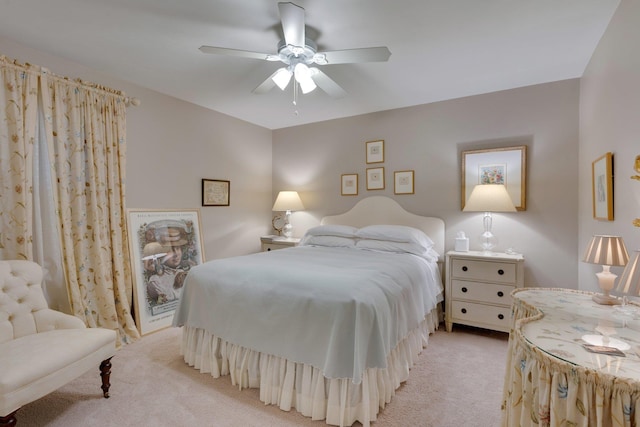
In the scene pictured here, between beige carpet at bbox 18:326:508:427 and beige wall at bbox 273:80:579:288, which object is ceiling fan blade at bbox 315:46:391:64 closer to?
beige wall at bbox 273:80:579:288

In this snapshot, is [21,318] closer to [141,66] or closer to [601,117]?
[141,66]

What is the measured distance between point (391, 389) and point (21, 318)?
99.7 inches

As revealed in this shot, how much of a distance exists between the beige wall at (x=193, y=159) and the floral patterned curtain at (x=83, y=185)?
0.55 ft

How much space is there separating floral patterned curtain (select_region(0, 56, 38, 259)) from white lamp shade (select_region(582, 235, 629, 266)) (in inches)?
150

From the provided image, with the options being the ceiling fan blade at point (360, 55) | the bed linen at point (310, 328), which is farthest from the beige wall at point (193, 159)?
the ceiling fan blade at point (360, 55)

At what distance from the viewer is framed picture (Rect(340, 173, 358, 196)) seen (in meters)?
4.18

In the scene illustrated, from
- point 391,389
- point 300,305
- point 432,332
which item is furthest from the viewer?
point 432,332

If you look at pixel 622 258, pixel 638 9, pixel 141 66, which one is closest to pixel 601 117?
pixel 638 9

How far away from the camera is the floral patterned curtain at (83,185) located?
7.53 ft

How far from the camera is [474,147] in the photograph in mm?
3365

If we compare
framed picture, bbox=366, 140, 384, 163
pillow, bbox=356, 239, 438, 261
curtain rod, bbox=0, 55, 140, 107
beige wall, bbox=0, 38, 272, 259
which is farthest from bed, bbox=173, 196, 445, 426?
curtain rod, bbox=0, 55, 140, 107

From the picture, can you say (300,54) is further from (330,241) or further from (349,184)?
(349,184)

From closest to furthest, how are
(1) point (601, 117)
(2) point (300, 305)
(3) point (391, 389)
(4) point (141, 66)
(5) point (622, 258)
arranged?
(5) point (622, 258) < (2) point (300, 305) < (3) point (391, 389) < (1) point (601, 117) < (4) point (141, 66)

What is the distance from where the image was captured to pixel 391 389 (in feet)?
6.47
